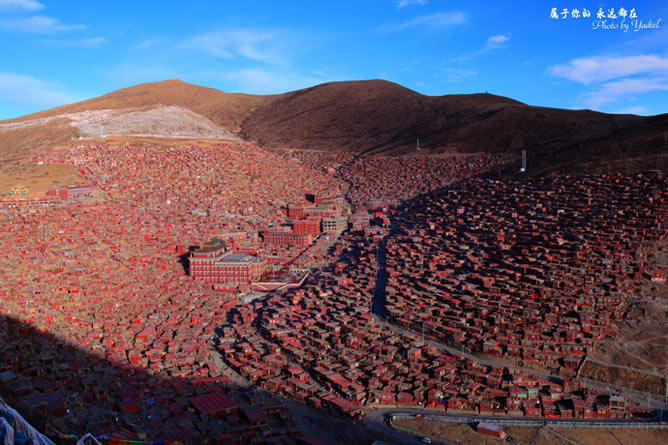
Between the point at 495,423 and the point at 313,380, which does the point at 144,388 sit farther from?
the point at 495,423

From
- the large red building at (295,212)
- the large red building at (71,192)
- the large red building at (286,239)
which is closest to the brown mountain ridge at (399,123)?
the large red building at (295,212)

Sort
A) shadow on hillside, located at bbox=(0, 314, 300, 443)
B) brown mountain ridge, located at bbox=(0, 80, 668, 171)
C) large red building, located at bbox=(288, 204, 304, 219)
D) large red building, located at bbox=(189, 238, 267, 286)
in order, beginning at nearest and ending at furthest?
shadow on hillside, located at bbox=(0, 314, 300, 443), large red building, located at bbox=(189, 238, 267, 286), large red building, located at bbox=(288, 204, 304, 219), brown mountain ridge, located at bbox=(0, 80, 668, 171)

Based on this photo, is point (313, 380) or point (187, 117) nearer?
point (313, 380)

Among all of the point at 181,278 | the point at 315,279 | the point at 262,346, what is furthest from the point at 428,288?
the point at 181,278

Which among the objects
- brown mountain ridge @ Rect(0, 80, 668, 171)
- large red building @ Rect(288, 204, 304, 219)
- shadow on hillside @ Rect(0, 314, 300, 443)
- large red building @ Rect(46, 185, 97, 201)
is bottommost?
shadow on hillside @ Rect(0, 314, 300, 443)

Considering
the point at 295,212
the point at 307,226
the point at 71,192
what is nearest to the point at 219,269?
the point at 307,226

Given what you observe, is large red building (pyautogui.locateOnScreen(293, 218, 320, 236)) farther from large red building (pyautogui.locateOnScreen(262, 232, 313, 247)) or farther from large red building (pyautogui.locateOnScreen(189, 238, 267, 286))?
large red building (pyautogui.locateOnScreen(189, 238, 267, 286))

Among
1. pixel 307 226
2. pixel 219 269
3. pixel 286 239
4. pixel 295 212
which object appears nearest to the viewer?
pixel 219 269

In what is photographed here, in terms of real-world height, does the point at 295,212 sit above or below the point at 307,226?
above

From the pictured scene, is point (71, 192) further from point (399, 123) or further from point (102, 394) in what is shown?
point (399, 123)

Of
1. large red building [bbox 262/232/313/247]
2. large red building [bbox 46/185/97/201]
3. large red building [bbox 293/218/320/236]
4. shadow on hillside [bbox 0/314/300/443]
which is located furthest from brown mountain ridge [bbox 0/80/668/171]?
shadow on hillside [bbox 0/314/300/443]

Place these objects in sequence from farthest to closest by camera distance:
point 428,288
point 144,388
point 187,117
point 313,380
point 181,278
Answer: point 187,117 < point 181,278 < point 428,288 < point 313,380 < point 144,388
